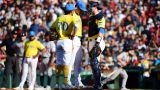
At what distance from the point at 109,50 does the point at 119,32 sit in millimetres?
1928

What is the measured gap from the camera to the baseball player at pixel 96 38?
12.8 metres

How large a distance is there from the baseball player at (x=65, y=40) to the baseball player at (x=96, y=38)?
2.22 feet

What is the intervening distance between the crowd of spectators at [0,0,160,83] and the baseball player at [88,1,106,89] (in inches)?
270

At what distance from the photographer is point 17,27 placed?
71.3 feet

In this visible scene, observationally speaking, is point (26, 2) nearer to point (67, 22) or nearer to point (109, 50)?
point (109, 50)

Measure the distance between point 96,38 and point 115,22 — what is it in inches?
450

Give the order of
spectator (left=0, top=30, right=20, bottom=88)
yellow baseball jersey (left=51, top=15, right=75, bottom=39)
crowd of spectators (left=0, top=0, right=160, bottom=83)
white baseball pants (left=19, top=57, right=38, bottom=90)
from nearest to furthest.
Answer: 1. yellow baseball jersey (left=51, top=15, right=75, bottom=39)
2. white baseball pants (left=19, top=57, right=38, bottom=90)
3. spectator (left=0, top=30, right=20, bottom=88)
4. crowd of spectators (left=0, top=0, right=160, bottom=83)

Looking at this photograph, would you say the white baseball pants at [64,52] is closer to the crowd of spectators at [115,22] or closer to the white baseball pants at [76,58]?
the white baseball pants at [76,58]

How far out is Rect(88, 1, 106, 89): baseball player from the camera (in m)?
12.8

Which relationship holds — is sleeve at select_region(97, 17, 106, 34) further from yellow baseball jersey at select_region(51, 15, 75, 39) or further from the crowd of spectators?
the crowd of spectators

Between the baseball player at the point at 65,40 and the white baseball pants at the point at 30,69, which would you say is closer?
the baseball player at the point at 65,40

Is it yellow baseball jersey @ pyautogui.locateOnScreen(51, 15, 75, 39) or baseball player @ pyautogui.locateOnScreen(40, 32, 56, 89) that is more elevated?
yellow baseball jersey @ pyautogui.locateOnScreen(51, 15, 75, 39)

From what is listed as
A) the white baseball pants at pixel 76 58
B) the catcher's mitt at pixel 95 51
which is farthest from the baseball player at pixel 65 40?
the catcher's mitt at pixel 95 51

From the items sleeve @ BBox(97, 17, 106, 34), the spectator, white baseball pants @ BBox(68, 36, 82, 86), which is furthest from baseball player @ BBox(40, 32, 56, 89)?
sleeve @ BBox(97, 17, 106, 34)
